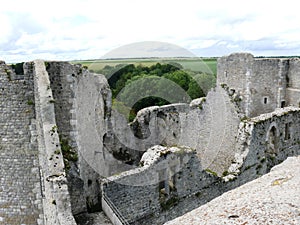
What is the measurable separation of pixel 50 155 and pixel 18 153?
1825 millimetres

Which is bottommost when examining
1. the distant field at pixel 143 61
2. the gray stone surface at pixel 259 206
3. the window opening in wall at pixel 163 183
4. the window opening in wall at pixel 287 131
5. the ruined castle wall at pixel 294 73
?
the window opening in wall at pixel 163 183

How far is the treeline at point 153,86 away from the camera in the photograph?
29.2m

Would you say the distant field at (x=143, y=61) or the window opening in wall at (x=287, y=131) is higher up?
the distant field at (x=143, y=61)

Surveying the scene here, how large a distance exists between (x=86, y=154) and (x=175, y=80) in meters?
27.4

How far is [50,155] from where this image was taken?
20.6 feet

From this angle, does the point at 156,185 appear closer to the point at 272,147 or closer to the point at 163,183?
the point at 163,183

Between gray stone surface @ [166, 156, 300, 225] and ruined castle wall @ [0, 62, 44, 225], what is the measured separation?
590cm

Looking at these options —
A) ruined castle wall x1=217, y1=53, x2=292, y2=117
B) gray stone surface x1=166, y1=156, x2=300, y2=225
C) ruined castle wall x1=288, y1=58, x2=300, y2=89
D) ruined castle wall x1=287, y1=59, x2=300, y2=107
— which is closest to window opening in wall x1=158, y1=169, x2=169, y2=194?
gray stone surface x1=166, y1=156, x2=300, y2=225

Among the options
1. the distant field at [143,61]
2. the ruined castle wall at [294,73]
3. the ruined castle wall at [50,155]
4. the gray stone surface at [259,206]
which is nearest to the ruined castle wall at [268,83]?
the ruined castle wall at [294,73]

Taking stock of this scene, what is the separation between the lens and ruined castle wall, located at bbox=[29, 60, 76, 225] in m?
5.63

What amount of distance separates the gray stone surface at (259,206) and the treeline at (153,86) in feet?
70.7

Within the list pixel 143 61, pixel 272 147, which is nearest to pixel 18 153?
pixel 272 147

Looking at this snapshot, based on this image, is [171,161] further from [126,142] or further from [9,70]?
[126,142]

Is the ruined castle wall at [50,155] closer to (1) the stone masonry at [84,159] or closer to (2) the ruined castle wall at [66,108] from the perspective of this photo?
(1) the stone masonry at [84,159]
